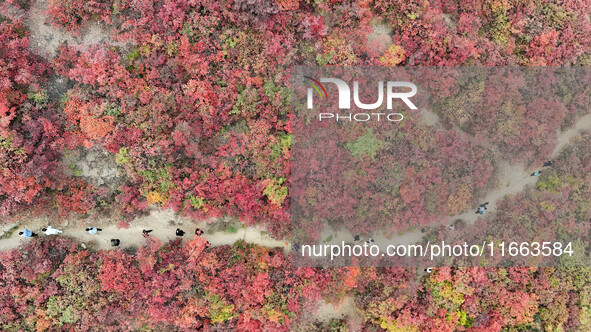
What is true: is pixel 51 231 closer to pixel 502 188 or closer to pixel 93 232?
pixel 93 232

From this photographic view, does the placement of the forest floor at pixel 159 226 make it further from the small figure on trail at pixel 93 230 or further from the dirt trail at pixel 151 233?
the small figure on trail at pixel 93 230

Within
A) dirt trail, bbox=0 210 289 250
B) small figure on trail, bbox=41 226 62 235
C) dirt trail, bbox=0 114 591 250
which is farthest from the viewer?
dirt trail, bbox=0 114 591 250

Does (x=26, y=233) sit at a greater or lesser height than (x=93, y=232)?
lesser

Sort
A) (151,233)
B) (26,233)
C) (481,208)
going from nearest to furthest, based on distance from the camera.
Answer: (26,233) → (151,233) → (481,208)

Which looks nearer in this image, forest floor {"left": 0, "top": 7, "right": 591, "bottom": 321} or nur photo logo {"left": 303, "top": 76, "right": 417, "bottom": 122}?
forest floor {"left": 0, "top": 7, "right": 591, "bottom": 321}

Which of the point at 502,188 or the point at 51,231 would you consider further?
the point at 502,188

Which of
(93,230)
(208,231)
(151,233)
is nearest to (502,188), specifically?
(208,231)

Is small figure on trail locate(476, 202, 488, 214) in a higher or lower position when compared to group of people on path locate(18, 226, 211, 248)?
higher

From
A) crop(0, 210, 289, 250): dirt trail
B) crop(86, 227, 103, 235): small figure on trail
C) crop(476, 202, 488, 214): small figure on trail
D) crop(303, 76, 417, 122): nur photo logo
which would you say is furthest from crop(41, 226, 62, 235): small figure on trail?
crop(476, 202, 488, 214): small figure on trail

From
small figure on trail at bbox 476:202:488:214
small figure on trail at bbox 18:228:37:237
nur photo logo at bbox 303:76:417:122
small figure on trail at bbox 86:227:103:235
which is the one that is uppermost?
nur photo logo at bbox 303:76:417:122

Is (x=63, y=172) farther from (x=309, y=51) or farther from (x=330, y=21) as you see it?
(x=330, y=21)

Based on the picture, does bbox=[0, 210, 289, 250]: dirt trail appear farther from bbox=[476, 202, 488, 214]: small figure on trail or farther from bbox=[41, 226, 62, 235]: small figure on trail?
bbox=[476, 202, 488, 214]: small figure on trail
